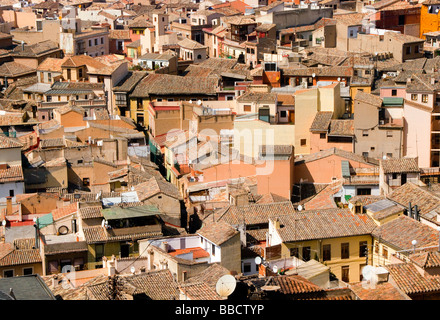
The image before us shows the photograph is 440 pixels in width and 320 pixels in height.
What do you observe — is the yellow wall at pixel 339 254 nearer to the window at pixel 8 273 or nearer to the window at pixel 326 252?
the window at pixel 326 252

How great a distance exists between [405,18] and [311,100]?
1516cm

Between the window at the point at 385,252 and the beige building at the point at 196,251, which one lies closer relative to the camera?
the beige building at the point at 196,251

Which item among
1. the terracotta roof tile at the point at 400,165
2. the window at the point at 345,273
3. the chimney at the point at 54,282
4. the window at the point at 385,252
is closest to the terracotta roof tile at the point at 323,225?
the window at the point at 385,252

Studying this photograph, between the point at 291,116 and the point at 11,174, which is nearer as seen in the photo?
the point at 11,174

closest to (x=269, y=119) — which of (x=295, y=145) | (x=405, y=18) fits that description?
(x=295, y=145)

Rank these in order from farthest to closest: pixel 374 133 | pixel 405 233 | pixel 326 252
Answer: pixel 374 133 < pixel 326 252 < pixel 405 233

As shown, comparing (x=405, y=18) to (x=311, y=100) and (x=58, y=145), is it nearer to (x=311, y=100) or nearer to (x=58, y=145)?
(x=311, y=100)

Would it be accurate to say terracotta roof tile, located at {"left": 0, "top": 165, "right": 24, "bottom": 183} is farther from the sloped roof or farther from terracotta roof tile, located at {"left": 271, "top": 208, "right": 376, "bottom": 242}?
the sloped roof

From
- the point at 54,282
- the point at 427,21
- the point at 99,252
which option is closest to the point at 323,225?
the point at 99,252

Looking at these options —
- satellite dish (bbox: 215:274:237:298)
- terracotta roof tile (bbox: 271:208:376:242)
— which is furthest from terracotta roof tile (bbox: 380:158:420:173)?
satellite dish (bbox: 215:274:237:298)

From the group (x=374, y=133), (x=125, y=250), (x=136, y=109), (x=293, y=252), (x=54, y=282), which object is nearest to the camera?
(x=54, y=282)

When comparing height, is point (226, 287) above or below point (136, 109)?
above

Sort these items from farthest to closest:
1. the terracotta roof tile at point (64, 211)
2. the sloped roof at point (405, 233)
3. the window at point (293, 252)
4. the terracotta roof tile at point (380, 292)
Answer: the terracotta roof tile at point (64, 211)
the window at point (293, 252)
the sloped roof at point (405, 233)
the terracotta roof tile at point (380, 292)

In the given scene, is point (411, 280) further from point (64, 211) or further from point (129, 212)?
point (64, 211)
